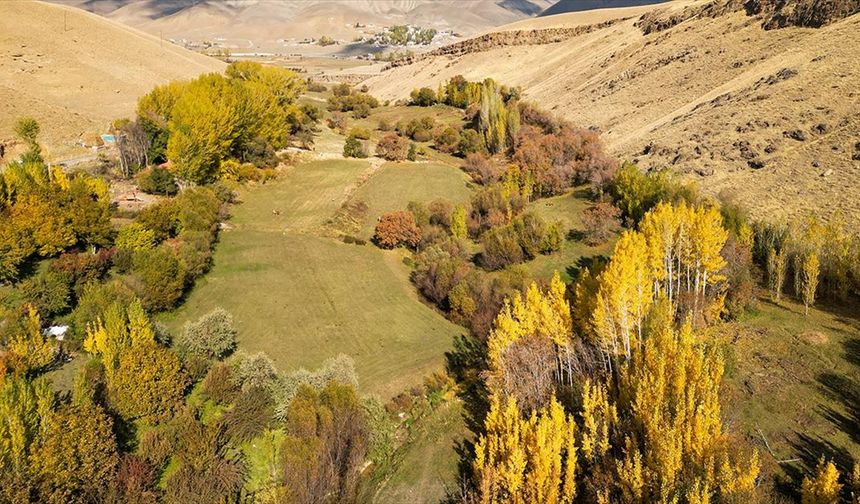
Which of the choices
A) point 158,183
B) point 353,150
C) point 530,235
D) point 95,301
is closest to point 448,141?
point 353,150

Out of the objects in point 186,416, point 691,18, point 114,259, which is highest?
point 691,18

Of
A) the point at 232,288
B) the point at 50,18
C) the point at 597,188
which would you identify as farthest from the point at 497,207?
the point at 50,18

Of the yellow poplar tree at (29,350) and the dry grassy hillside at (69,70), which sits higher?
the dry grassy hillside at (69,70)

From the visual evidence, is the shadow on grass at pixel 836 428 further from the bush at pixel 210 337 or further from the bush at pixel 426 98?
the bush at pixel 426 98

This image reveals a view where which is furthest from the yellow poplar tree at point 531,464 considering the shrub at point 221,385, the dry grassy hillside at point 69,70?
the dry grassy hillside at point 69,70

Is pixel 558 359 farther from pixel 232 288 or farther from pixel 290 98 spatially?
pixel 290 98

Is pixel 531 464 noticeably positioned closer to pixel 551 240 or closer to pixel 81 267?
pixel 551 240
